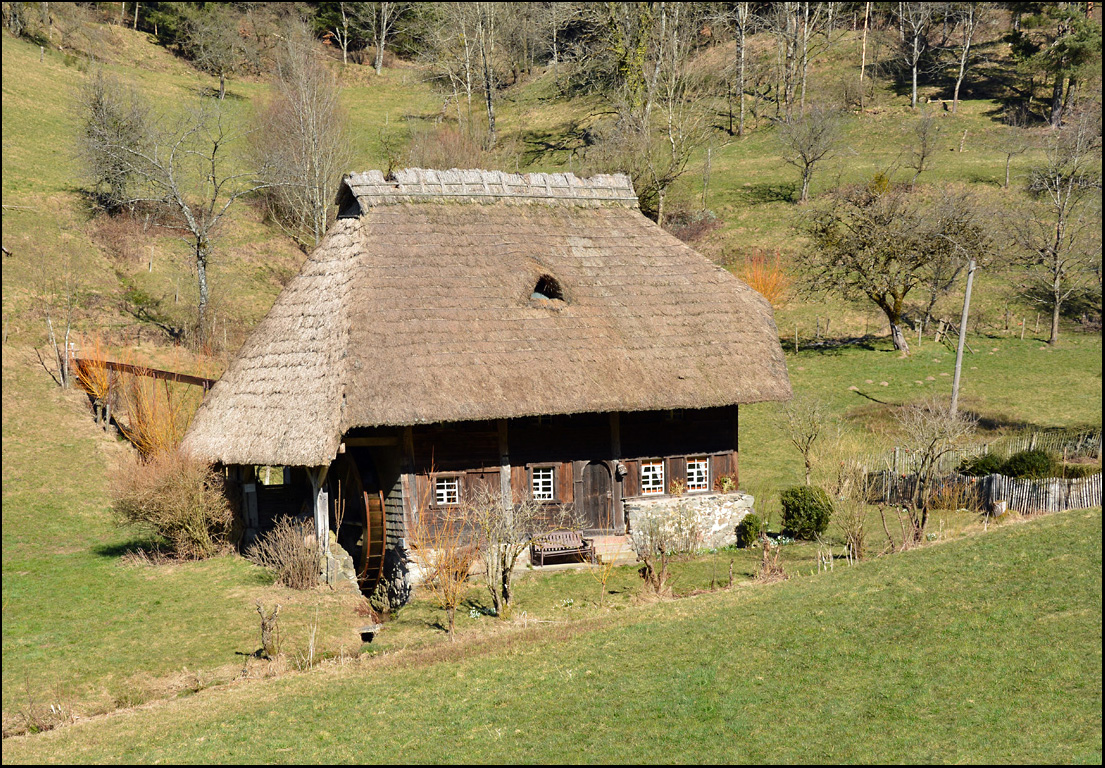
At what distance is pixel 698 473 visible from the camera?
23.5 meters

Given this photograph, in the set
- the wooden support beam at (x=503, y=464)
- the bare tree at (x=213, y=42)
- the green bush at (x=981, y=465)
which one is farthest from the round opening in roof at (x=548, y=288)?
the bare tree at (x=213, y=42)

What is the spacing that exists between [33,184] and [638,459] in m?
37.1

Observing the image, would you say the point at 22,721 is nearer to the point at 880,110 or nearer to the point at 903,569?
the point at 903,569

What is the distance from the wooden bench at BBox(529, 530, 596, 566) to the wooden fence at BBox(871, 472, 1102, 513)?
855 centimetres

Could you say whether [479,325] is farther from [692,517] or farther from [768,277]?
[768,277]

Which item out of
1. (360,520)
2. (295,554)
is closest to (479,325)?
(360,520)

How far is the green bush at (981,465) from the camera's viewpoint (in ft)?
83.0

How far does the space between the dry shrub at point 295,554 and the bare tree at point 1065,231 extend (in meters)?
31.4

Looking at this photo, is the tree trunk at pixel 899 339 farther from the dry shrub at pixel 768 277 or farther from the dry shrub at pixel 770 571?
the dry shrub at pixel 770 571

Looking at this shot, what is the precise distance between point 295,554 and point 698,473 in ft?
31.4

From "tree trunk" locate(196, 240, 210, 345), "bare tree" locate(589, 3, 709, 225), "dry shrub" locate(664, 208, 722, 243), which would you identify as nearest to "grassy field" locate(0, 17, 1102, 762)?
"tree trunk" locate(196, 240, 210, 345)

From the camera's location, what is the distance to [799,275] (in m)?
45.6

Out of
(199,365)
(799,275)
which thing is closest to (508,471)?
(199,365)

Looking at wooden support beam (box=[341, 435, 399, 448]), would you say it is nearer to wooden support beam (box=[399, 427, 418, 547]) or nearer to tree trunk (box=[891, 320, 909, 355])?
wooden support beam (box=[399, 427, 418, 547])
